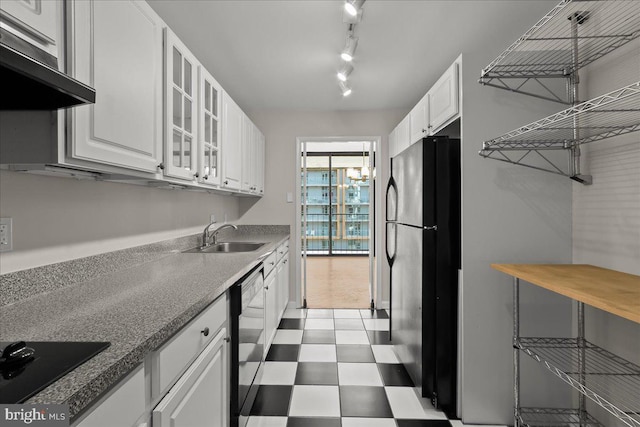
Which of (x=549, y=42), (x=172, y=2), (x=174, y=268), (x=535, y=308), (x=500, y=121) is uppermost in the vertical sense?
(x=172, y=2)

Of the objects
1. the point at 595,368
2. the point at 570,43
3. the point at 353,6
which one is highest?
the point at 353,6

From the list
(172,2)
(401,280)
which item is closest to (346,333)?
(401,280)

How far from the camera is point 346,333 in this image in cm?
341

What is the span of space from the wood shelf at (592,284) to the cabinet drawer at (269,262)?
4.80 feet

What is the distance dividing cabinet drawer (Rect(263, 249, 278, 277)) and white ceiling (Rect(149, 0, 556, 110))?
1.59 meters

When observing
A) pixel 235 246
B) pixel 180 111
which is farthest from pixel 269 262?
pixel 180 111

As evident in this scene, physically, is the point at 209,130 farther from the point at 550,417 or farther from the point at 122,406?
the point at 550,417

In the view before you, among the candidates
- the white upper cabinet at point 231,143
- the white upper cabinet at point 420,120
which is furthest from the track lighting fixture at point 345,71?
the white upper cabinet at point 231,143

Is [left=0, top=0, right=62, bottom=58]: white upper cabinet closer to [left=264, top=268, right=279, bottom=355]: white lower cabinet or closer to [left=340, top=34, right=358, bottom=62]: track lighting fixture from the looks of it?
[left=340, top=34, right=358, bottom=62]: track lighting fixture

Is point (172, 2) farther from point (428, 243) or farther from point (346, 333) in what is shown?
point (346, 333)

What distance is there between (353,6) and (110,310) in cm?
183

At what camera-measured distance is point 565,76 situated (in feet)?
6.21

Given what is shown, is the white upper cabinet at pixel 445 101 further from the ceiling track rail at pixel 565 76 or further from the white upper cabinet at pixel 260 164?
the white upper cabinet at pixel 260 164

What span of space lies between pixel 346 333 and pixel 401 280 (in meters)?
1.02
